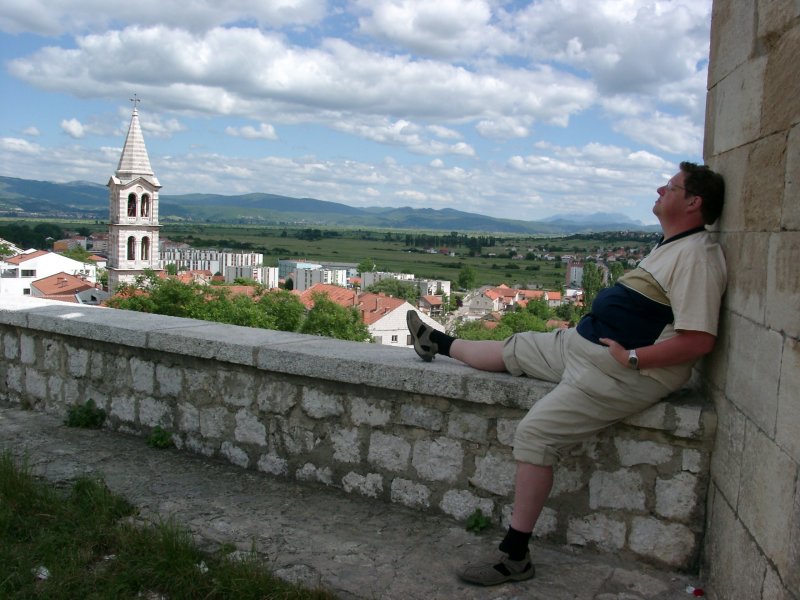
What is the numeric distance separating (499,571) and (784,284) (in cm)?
142

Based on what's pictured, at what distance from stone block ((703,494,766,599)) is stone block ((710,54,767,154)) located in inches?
50.2

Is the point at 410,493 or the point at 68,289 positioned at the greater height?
the point at 410,493

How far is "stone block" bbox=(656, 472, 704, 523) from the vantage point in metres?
2.79

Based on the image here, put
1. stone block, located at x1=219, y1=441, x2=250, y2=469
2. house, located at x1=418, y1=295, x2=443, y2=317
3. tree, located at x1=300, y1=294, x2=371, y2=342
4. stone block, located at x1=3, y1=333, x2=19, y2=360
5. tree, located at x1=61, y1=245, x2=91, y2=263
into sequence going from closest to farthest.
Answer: stone block, located at x1=219, y1=441, x2=250, y2=469, stone block, located at x1=3, y1=333, x2=19, y2=360, tree, located at x1=300, y1=294, x2=371, y2=342, house, located at x1=418, y1=295, x2=443, y2=317, tree, located at x1=61, y1=245, x2=91, y2=263

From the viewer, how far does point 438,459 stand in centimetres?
328

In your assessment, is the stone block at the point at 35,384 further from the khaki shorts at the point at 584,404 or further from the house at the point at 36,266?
the house at the point at 36,266

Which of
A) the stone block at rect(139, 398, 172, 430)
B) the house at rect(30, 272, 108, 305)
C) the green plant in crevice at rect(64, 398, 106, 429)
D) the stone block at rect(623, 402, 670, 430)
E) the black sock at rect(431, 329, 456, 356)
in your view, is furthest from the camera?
the house at rect(30, 272, 108, 305)

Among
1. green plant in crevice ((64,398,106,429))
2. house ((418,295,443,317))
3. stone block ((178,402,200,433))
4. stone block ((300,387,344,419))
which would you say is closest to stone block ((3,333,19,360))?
green plant in crevice ((64,398,106,429))

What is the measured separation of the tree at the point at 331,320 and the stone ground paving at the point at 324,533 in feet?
108

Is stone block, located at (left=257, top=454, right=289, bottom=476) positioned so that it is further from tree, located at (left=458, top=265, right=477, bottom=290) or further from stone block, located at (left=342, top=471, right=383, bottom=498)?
tree, located at (left=458, top=265, right=477, bottom=290)

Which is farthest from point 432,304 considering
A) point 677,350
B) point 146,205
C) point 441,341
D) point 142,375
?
point 677,350

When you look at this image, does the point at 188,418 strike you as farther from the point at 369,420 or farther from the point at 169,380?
the point at 369,420

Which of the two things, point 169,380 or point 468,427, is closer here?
point 468,427

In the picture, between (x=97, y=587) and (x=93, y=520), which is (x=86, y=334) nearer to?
(x=93, y=520)
